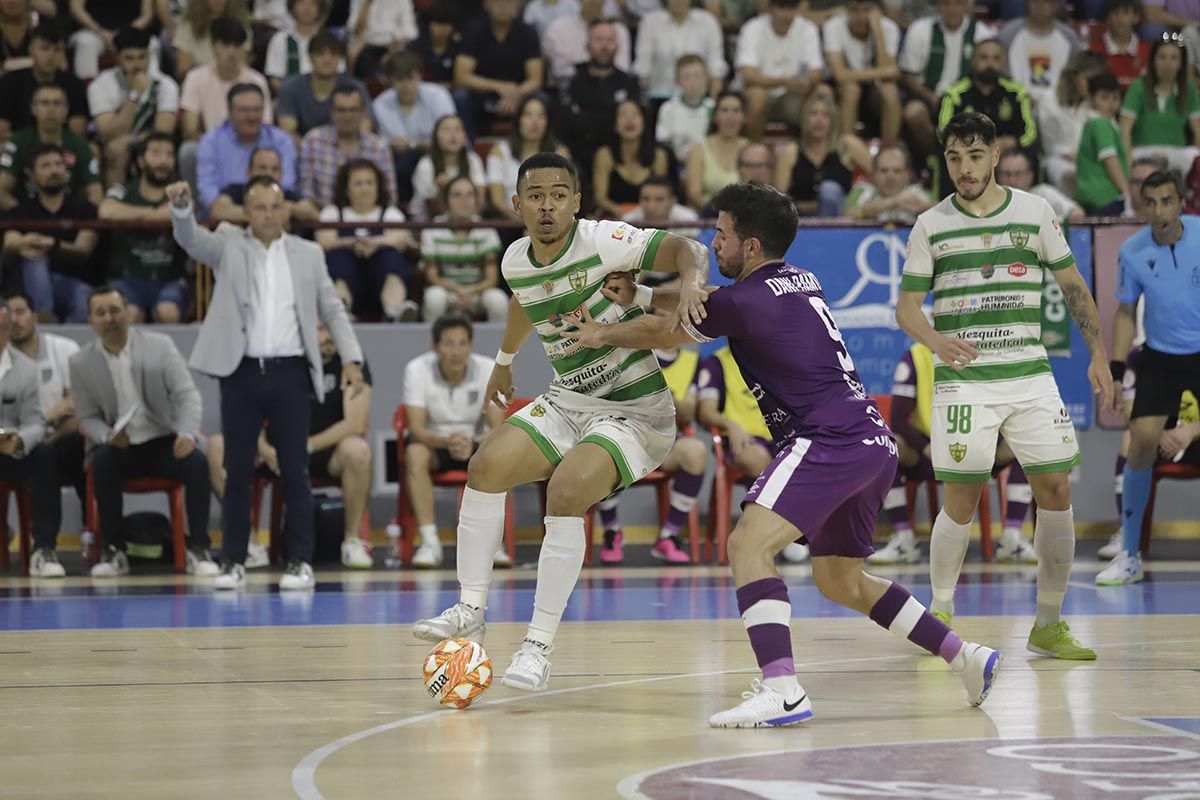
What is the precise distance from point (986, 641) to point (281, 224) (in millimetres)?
5117

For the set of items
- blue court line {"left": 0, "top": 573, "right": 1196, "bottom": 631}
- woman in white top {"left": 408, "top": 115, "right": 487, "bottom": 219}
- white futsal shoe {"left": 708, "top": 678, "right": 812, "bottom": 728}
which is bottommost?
blue court line {"left": 0, "top": 573, "right": 1196, "bottom": 631}

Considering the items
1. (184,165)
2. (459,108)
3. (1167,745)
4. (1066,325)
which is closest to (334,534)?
(184,165)

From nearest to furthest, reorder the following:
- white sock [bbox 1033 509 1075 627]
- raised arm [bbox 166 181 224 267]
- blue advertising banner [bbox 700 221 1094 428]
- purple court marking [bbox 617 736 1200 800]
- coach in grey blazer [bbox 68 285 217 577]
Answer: purple court marking [bbox 617 736 1200 800] < white sock [bbox 1033 509 1075 627] < raised arm [bbox 166 181 224 267] < coach in grey blazer [bbox 68 285 217 577] < blue advertising banner [bbox 700 221 1094 428]

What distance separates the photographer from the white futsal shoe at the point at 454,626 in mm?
5934

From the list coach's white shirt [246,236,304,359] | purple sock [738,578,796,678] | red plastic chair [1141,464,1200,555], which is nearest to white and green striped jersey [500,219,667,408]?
purple sock [738,578,796,678]

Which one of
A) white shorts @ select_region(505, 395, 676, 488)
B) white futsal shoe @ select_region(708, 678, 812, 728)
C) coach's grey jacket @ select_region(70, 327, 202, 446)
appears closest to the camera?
white futsal shoe @ select_region(708, 678, 812, 728)

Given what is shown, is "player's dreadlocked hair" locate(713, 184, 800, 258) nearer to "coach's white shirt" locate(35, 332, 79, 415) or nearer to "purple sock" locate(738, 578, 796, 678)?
"purple sock" locate(738, 578, 796, 678)

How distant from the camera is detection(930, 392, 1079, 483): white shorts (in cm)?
688

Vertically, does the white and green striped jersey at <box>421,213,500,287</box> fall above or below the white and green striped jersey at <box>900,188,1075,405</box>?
above

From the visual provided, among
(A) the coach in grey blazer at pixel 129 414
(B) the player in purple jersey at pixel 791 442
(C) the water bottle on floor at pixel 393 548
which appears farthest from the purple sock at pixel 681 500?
(B) the player in purple jersey at pixel 791 442

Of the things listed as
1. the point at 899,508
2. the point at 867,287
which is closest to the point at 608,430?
the point at 899,508

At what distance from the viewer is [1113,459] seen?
12.7 meters

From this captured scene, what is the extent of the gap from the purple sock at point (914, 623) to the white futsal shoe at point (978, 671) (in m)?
0.10

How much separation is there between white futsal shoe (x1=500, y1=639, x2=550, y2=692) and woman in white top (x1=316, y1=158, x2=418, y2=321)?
684 cm
